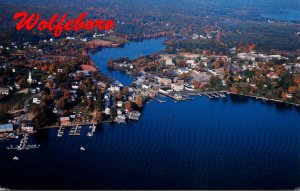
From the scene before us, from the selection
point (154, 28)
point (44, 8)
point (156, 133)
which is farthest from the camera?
point (154, 28)

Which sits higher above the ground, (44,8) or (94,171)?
(44,8)

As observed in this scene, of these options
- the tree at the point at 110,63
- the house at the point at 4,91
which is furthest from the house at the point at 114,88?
the tree at the point at 110,63

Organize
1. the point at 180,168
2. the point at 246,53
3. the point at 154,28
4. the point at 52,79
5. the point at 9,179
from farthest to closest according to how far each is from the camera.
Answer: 1. the point at 154,28
2. the point at 246,53
3. the point at 52,79
4. the point at 180,168
5. the point at 9,179

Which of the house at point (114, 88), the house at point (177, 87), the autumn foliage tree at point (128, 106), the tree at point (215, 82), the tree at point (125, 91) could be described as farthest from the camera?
the tree at point (215, 82)

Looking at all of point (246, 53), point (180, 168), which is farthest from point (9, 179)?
point (246, 53)

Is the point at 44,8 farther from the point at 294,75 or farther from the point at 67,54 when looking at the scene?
the point at 294,75

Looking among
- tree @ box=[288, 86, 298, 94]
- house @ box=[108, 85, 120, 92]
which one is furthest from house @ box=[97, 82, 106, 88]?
tree @ box=[288, 86, 298, 94]

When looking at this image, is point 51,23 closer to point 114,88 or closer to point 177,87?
point 114,88

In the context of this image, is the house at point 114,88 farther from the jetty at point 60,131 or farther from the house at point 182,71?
the house at point 182,71
